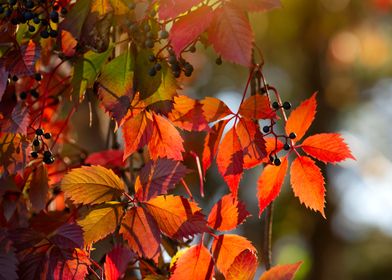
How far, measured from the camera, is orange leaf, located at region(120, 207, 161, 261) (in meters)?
1.00

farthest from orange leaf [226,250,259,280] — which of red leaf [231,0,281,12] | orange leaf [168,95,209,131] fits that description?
red leaf [231,0,281,12]

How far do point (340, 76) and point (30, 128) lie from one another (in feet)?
26.5

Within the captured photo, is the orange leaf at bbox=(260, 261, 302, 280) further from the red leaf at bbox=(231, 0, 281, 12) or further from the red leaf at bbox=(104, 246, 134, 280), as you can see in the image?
the red leaf at bbox=(231, 0, 281, 12)

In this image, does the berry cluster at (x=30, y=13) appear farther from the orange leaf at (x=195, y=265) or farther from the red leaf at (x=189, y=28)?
the orange leaf at (x=195, y=265)

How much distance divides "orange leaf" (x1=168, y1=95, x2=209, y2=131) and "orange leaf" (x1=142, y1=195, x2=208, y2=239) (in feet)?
0.44

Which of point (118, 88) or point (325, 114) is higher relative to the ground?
point (118, 88)

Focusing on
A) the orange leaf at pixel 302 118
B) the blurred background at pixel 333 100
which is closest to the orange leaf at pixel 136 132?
the orange leaf at pixel 302 118

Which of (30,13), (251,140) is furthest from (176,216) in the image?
(30,13)

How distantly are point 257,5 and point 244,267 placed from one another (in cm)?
37

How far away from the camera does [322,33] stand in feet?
28.8

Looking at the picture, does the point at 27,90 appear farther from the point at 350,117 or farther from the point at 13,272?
the point at 350,117

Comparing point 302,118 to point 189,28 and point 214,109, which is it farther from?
point 189,28

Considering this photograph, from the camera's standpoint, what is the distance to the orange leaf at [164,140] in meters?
1.10

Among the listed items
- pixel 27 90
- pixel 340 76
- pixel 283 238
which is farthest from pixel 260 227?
pixel 27 90
